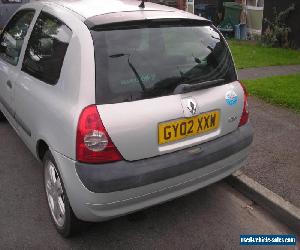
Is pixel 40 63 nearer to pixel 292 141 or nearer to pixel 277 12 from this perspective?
pixel 292 141

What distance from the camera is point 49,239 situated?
10.3 feet


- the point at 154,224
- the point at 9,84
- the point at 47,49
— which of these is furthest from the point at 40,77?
the point at 154,224

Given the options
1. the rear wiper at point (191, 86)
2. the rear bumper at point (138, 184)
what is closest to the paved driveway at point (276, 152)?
the rear bumper at point (138, 184)

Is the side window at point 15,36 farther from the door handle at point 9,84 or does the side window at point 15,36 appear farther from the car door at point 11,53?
the door handle at point 9,84

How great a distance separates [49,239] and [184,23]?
208 centimetres

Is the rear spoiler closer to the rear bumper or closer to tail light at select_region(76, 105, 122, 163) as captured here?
tail light at select_region(76, 105, 122, 163)

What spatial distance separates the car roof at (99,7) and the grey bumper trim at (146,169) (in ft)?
3.80

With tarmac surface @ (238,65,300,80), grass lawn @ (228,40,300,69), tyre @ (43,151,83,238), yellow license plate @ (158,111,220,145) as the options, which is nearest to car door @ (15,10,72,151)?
tyre @ (43,151,83,238)

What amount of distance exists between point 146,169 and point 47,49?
1.37 m

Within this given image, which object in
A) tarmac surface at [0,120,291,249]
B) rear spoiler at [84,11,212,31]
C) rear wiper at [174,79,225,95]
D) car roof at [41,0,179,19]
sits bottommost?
tarmac surface at [0,120,291,249]

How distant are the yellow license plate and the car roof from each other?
101cm

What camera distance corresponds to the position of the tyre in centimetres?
295

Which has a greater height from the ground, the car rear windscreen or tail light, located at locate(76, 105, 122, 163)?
the car rear windscreen

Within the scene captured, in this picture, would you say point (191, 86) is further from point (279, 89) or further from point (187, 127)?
point (279, 89)
